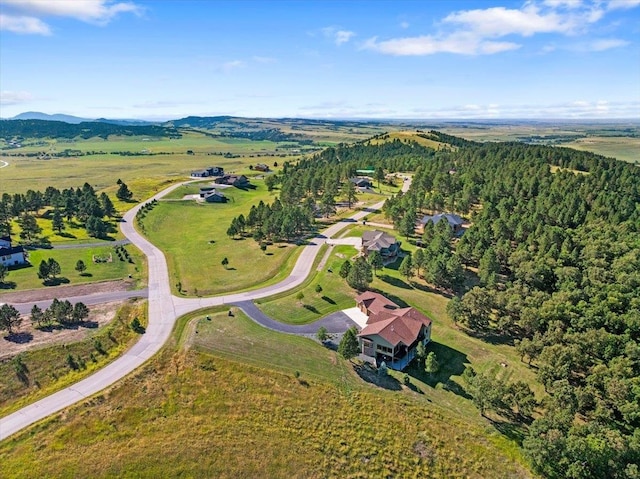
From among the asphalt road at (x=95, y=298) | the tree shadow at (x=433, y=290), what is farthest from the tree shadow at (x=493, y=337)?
the asphalt road at (x=95, y=298)

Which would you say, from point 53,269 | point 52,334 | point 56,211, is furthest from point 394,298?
point 56,211

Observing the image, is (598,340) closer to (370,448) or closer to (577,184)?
(370,448)

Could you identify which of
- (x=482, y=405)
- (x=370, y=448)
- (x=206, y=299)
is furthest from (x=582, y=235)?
(x=206, y=299)

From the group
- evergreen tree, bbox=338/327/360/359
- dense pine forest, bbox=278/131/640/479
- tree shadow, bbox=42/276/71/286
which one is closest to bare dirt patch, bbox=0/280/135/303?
tree shadow, bbox=42/276/71/286

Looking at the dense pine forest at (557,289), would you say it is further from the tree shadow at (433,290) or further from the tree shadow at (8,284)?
the tree shadow at (8,284)

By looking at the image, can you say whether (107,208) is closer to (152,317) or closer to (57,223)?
(57,223)

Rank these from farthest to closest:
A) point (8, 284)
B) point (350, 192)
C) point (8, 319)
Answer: point (350, 192) < point (8, 284) < point (8, 319)
